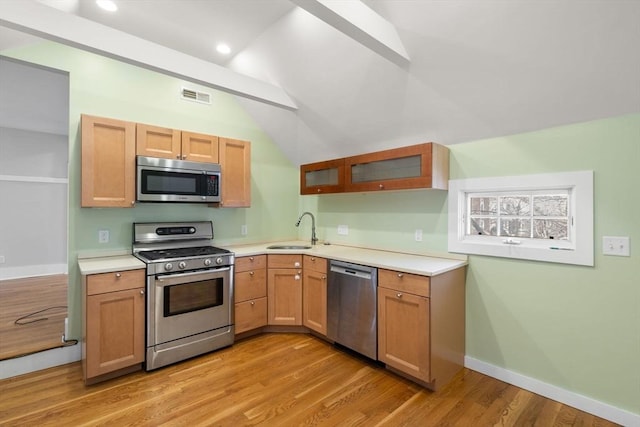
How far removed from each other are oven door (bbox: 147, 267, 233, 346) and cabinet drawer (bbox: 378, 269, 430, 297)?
1.48m

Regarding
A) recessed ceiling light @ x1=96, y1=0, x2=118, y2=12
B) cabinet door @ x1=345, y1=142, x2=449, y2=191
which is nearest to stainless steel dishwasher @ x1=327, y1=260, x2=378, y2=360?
cabinet door @ x1=345, y1=142, x2=449, y2=191

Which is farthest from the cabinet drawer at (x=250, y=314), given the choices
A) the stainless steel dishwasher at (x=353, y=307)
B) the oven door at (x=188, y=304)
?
the stainless steel dishwasher at (x=353, y=307)

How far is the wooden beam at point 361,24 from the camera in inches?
66.2

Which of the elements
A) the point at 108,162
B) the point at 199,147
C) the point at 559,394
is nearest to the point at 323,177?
the point at 199,147

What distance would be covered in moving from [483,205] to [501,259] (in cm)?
50

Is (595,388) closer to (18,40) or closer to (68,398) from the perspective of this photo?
(68,398)

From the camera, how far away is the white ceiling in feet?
5.50

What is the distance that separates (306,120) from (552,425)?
3.26m

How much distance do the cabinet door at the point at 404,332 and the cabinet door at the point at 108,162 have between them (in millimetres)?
2424

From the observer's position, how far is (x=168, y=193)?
286 centimetres

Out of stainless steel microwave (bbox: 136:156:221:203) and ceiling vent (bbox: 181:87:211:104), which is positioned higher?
ceiling vent (bbox: 181:87:211:104)

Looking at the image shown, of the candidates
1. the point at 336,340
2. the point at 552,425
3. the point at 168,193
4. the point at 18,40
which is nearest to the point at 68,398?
the point at 168,193

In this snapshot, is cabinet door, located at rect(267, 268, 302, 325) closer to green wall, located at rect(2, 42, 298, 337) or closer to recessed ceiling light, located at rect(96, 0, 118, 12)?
green wall, located at rect(2, 42, 298, 337)

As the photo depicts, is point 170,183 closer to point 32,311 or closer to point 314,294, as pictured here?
point 314,294
